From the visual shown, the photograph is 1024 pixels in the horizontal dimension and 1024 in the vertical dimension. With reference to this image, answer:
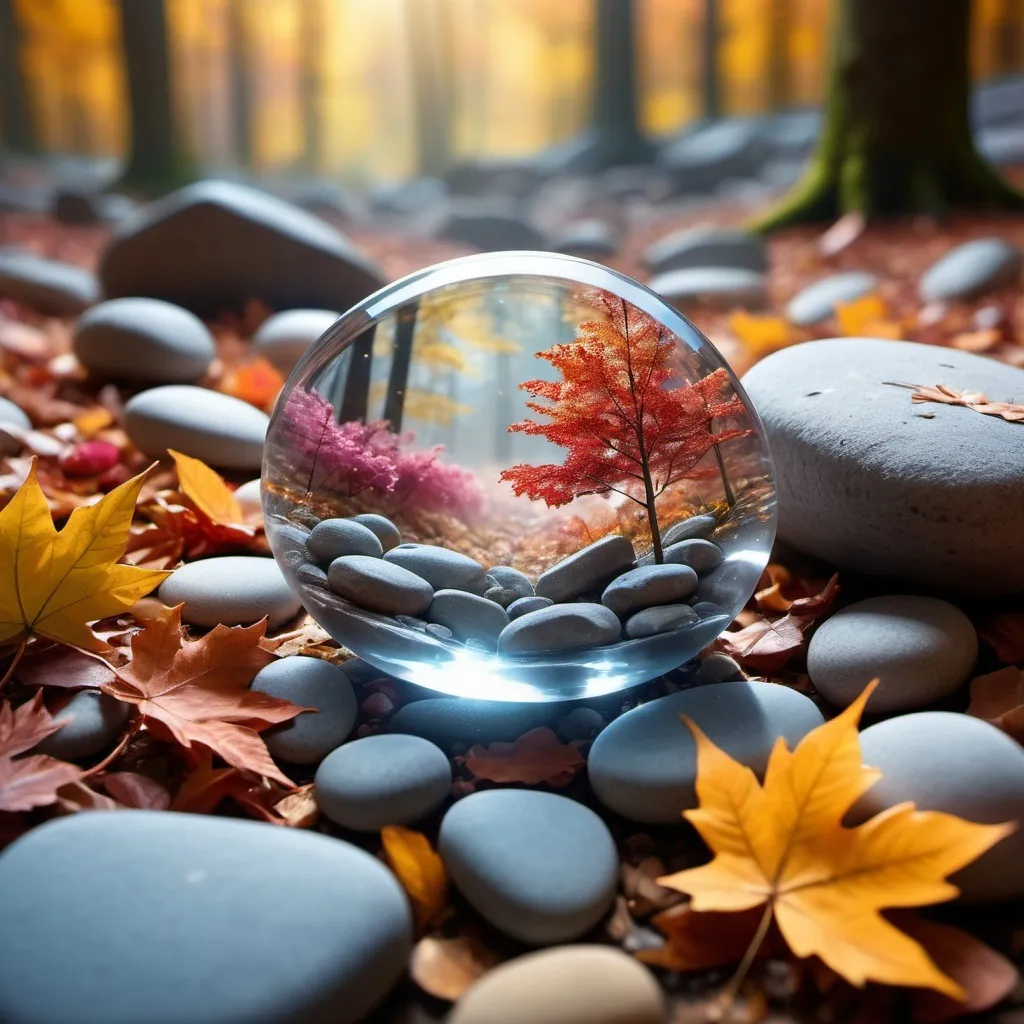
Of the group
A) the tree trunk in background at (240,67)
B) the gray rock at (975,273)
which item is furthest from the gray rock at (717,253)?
the tree trunk in background at (240,67)

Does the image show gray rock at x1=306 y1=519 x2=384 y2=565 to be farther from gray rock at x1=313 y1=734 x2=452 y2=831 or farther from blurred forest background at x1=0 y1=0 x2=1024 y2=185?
blurred forest background at x1=0 y1=0 x2=1024 y2=185

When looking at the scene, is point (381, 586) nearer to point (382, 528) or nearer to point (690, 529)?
point (382, 528)

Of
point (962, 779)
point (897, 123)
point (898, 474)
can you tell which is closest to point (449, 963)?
point (962, 779)

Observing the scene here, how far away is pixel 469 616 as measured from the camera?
131cm

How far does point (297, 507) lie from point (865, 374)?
1104 mm

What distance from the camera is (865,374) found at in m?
1.80

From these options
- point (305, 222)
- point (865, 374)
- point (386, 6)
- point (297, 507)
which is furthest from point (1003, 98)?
point (386, 6)

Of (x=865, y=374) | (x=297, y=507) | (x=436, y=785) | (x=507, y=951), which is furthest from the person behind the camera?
(x=865, y=374)

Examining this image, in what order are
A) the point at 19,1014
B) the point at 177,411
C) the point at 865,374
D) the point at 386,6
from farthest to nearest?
the point at 386,6
the point at 177,411
the point at 865,374
the point at 19,1014

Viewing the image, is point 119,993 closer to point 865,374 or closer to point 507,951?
point 507,951

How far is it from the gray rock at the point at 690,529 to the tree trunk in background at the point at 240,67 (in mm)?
18024

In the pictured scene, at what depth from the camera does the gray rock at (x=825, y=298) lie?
337 centimetres

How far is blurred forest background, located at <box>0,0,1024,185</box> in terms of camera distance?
1558cm

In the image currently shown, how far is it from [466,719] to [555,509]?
37 cm
